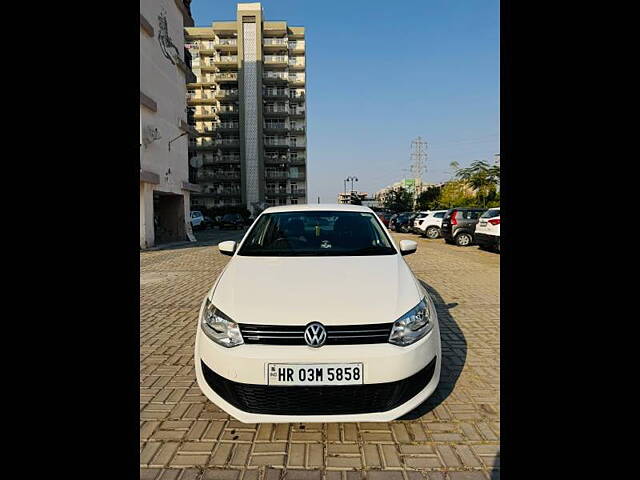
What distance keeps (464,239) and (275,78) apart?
5060 centimetres

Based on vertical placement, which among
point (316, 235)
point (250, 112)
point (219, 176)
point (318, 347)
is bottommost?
point (318, 347)

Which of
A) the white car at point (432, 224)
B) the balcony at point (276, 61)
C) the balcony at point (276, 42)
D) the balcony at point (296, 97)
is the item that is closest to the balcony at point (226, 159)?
the balcony at point (296, 97)

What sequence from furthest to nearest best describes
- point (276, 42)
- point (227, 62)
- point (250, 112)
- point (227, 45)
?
point (276, 42), point (227, 45), point (227, 62), point (250, 112)

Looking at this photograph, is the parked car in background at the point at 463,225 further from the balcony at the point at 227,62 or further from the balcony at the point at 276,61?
the balcony at the point at 227,62

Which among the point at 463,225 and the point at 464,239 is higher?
the point at 463,225

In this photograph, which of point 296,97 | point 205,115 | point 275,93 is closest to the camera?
point 275,93

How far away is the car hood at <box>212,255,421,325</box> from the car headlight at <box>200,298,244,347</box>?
0.17ft

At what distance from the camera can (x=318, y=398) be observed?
2.32m

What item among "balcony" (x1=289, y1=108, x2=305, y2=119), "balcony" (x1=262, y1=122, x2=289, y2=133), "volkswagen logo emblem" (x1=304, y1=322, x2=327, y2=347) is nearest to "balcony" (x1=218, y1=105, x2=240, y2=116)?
"balcony" (x1=262, y1=122, x2=289, y2=133)

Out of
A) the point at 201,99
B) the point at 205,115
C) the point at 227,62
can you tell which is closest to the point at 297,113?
the point at 227,62

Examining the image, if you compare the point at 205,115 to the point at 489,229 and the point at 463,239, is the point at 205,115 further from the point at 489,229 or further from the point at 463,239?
the point at 489,229

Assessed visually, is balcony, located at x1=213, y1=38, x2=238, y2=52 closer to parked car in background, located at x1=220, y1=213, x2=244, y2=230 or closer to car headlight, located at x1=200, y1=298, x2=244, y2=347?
parked car in background, located at x1=220, y1=213, x2=244, y2=230
